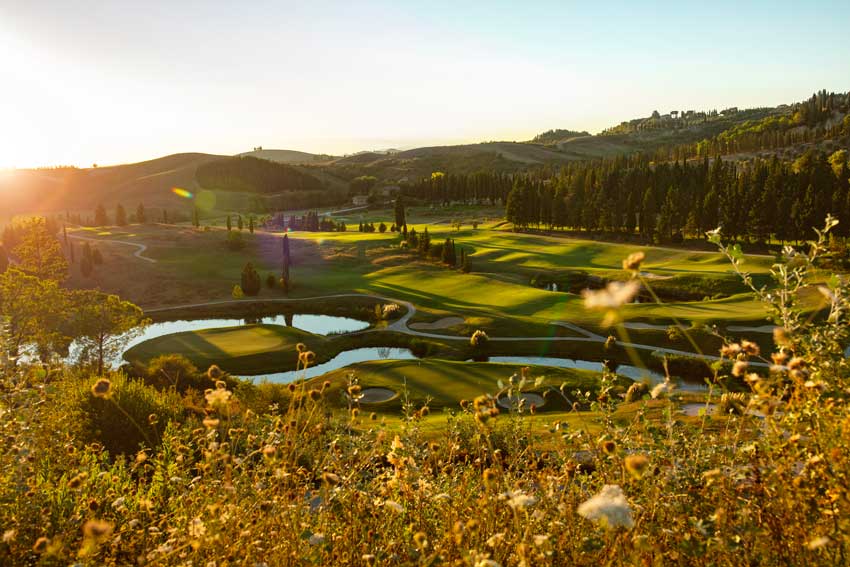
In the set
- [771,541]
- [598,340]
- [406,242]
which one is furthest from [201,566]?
[406,242]

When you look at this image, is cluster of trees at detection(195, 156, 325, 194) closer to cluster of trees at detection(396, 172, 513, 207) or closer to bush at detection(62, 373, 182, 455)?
cluster of trees at detection(396, 172, 513, 207)

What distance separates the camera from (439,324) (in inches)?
1826

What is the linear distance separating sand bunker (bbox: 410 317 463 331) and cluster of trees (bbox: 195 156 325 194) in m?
145

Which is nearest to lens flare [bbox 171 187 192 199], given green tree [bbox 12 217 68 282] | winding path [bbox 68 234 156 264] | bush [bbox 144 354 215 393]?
winding path [bbox 68 234 156 264]

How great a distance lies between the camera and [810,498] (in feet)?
11.1

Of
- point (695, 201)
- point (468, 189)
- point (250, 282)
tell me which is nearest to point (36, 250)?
point (250, 282)

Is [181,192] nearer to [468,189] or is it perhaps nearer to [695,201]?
[468,189]

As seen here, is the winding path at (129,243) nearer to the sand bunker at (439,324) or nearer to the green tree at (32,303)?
the sand bunker at (439,324)

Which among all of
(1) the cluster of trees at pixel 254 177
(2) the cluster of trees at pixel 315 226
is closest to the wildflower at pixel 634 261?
(2) the cluster of trees at pixel 315 226

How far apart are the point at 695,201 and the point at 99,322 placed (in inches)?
2746

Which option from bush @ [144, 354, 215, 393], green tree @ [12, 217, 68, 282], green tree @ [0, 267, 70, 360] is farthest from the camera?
green tree @ [12, 217, 68, 282]

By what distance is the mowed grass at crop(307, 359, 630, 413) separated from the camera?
1135 inches

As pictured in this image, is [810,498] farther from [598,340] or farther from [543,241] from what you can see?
[543,241]

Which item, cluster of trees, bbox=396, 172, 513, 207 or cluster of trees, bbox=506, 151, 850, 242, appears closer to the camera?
cluster of trees, bbox=506, 151, 850, 242
